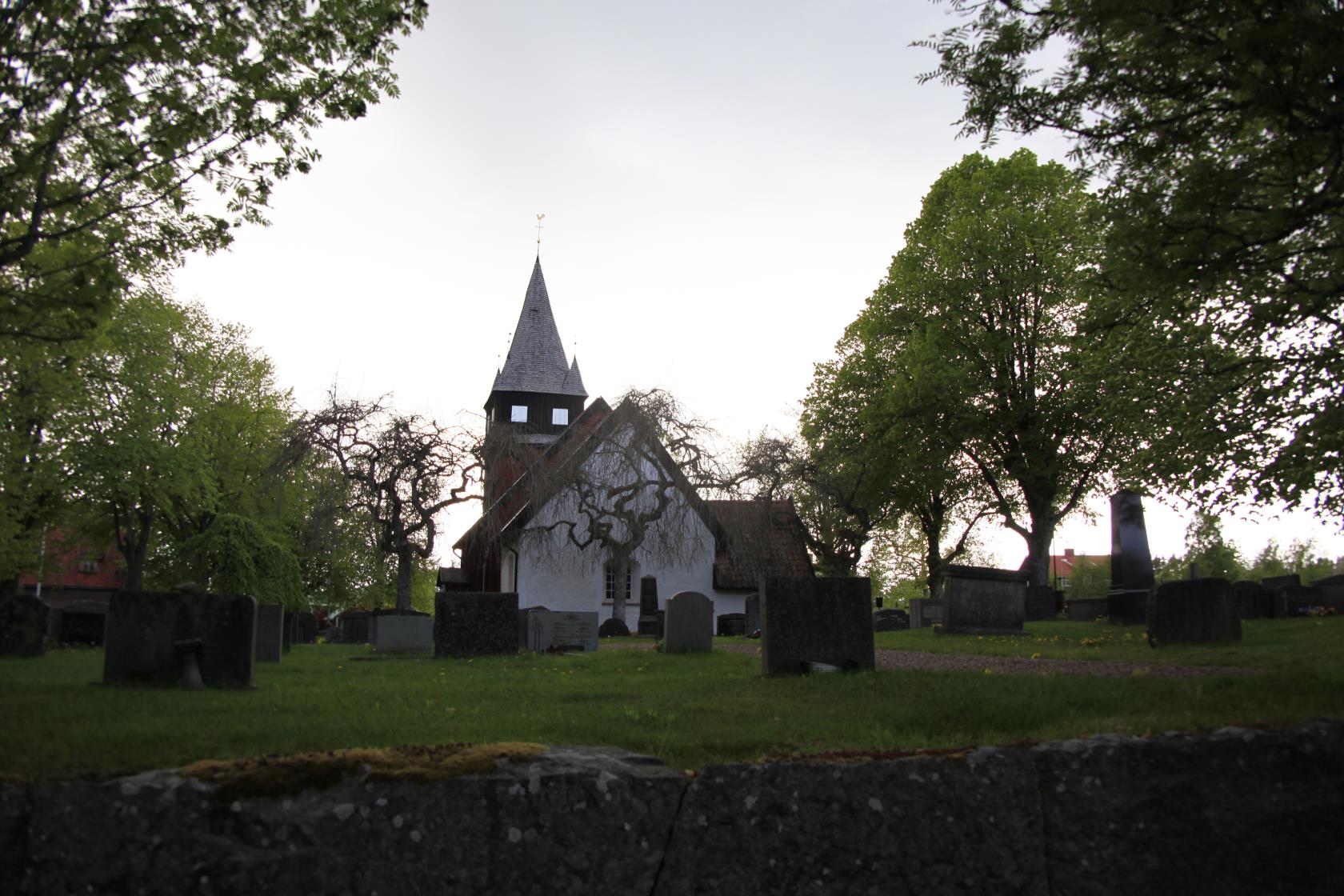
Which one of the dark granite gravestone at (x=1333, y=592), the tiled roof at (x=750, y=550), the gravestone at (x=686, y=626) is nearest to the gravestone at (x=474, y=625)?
the gravestone at (x=686, y=626)

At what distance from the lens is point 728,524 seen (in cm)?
4225

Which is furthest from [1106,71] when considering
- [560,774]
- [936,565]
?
[936,565]

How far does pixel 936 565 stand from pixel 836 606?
2938cm

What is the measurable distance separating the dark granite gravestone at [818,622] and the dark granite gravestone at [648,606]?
22812mm

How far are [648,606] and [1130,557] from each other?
19470 millimetres

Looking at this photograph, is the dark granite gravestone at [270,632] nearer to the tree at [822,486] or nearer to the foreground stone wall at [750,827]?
the foreground stone wall at [750,827]

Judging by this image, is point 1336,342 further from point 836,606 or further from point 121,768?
point 121,768

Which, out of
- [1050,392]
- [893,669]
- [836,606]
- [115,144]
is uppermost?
[1050,392]

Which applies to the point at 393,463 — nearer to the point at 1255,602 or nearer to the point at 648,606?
the point at 648,606

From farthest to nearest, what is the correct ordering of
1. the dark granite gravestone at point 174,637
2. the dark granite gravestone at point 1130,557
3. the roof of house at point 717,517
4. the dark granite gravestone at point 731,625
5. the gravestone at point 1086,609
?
1. the dark granite gravestone at point 731,625
2. the roof of house at point 717,517
3. the gravestone at point 1086,609
4. the dark granite gravestone at point 1130,557
5. the dark granite gravestone at point 174,637

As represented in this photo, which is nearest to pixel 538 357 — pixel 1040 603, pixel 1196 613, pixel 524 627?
pixel 1040 603

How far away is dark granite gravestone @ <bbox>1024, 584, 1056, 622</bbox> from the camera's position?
2773 centimetres

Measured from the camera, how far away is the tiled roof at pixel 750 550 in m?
41.6

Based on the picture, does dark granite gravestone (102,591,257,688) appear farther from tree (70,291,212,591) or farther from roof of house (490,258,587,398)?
roof of house (490,258,587,398)
